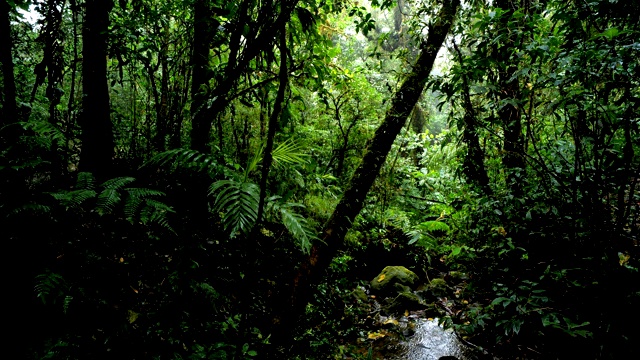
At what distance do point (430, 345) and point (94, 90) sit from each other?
5.44 m

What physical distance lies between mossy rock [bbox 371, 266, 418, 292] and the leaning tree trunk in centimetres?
221

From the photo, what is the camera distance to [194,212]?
2832 mm

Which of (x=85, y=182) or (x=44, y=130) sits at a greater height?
(x=44, y=130)

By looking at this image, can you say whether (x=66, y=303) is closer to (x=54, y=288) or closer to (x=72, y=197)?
(x=54, y=288)

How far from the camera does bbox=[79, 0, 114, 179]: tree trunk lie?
3492 mm

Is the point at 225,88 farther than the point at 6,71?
No

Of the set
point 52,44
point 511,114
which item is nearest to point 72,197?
point 52,44

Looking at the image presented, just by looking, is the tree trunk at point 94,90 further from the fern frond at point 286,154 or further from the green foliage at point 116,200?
the fern frond at point 286,154

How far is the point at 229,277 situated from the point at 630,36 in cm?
405

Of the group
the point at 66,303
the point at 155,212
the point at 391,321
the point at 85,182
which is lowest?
the point at 391,321

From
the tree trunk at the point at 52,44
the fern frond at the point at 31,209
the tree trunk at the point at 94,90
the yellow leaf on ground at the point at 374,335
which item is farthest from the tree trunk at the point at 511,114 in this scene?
the tree trunk at the point at 52,44

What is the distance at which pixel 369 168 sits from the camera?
4688 millimetres

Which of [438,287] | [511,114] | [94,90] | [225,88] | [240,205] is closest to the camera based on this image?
[240,205]

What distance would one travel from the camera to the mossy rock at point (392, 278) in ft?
20.7
